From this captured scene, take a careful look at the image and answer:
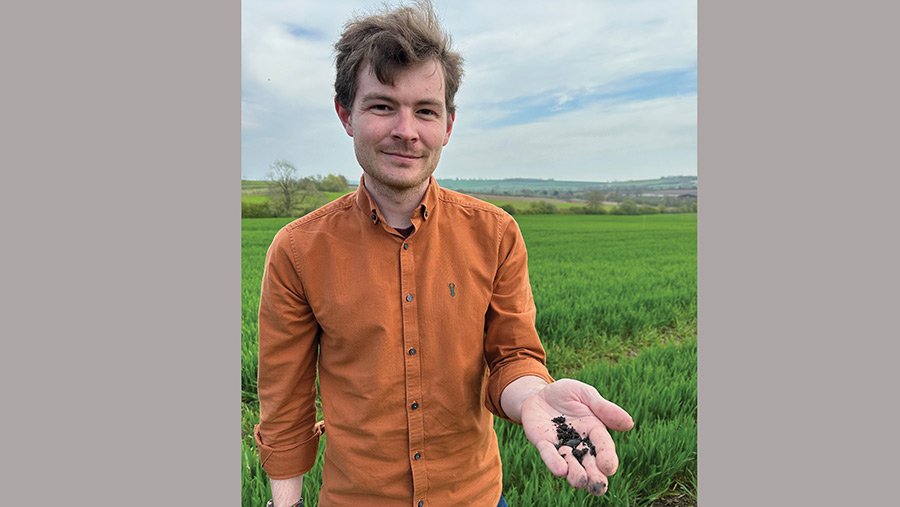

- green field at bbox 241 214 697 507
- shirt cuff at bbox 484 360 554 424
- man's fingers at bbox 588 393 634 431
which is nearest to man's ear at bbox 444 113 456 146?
shirt cuff at bbox 484 360 554 424

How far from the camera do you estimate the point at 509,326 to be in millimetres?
1660

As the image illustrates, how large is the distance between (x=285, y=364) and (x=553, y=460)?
3.11 feet

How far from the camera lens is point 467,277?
5.32ft

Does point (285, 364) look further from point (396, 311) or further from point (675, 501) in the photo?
point (675, 501)

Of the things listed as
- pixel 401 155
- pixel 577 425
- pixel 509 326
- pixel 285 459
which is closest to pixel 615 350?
pixel 509 326

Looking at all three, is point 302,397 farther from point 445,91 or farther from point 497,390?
point 445,91

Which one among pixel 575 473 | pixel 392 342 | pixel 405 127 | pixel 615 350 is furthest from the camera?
pixel 615 350

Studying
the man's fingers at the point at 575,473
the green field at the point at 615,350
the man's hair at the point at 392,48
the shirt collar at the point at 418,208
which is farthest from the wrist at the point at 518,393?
the green field at the point at 615,350

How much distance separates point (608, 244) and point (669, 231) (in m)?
2.47

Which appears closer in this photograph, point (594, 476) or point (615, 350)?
point (594, 476)

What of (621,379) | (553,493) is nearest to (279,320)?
(553,493)

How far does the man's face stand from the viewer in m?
1.47

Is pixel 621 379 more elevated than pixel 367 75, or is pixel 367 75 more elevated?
pixel 367 75

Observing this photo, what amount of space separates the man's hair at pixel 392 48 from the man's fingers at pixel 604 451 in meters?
1.15
